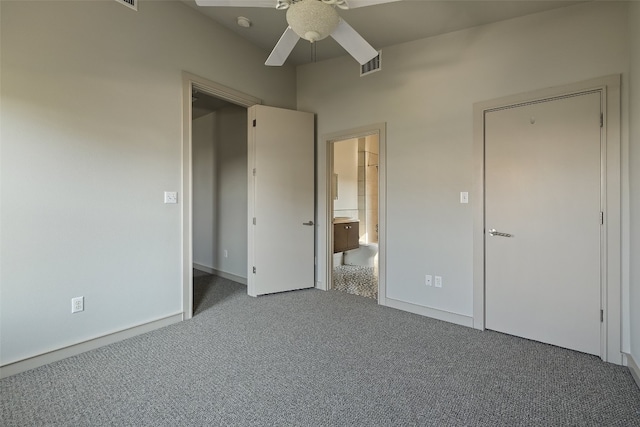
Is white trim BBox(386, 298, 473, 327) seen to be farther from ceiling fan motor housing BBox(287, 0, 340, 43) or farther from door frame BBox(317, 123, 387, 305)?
ceiling fan motor housing BBox(287, 0, 340, 43)

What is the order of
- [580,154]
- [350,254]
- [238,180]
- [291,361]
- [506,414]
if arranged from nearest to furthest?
[506,414] → [291,361] → [580,154] → [238,180] → [350,254]

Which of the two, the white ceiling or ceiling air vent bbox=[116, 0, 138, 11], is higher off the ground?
the white ceiling

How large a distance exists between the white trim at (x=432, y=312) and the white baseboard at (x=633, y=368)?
1.02 m

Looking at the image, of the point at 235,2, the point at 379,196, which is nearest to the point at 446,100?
the point at 379,196

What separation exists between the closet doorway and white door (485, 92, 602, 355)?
176 centimetres

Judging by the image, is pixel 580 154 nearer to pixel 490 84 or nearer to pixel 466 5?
pixel 490 84

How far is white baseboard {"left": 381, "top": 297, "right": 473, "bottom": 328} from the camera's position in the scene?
281 cm

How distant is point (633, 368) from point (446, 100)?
98.3 inches

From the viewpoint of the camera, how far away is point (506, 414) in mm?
1592

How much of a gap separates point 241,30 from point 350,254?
4053mm

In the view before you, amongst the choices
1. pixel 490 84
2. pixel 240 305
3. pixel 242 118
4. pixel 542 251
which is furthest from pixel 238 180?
pixel 542 251

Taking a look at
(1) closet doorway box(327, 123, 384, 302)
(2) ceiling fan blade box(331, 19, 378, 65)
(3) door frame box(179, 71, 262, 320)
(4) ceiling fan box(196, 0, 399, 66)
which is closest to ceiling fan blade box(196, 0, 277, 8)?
(4) ceiling fan box(196, 0, 399, 66)

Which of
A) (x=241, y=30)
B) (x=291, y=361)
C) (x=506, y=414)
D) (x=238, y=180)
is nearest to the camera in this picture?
(x=506, y=414)

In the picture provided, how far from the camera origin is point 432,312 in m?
3.00
